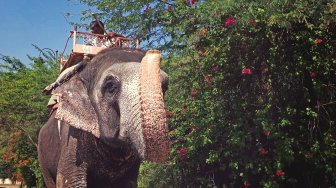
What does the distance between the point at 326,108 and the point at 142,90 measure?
12.1 feet

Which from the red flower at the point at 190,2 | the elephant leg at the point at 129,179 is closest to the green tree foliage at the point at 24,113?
the red flower at the point at 190,2

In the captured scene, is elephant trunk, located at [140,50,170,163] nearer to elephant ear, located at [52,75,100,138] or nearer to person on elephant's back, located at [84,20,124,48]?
elephant ear, located at [52,75,100,138]

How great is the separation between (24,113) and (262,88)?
13.8 meters

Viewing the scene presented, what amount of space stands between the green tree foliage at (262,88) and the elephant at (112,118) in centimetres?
228

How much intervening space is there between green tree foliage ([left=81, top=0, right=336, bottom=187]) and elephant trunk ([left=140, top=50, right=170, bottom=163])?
2.72 m

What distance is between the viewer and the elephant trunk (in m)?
2.37

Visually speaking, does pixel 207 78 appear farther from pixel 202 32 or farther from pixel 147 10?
pixel 147 10

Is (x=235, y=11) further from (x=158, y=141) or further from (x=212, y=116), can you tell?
(x=158, y=141)

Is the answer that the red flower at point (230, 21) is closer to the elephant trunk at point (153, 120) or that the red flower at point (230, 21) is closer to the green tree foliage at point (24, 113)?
the elephant trunk at point (153, 120)

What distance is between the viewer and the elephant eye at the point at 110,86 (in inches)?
111

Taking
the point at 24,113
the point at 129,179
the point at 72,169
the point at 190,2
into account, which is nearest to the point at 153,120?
the point at 72,169

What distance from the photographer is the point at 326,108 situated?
5.40 m

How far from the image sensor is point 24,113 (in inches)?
686

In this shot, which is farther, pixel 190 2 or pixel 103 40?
pixel 190 2
